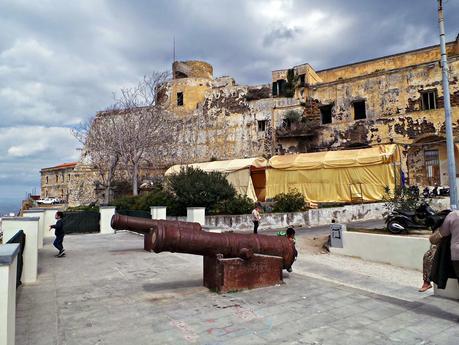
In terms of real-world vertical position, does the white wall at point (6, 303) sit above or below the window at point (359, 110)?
below

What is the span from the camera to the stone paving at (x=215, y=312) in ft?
13.4

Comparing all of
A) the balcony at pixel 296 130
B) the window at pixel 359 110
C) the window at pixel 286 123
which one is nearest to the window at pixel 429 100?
the window at pixel 359 110

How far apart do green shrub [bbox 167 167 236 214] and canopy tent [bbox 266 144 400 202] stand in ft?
17.8

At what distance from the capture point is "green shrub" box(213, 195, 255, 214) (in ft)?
54.7

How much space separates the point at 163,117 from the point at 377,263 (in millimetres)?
23042

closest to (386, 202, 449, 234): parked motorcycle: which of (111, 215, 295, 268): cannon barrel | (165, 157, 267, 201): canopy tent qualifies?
(111, 215, 295, 268): cannon barrel

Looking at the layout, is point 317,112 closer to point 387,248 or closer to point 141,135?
point 141,135

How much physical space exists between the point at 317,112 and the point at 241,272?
866 inches

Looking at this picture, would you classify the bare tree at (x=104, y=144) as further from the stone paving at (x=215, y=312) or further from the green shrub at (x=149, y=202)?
the stone paving at (x=215, y=312)

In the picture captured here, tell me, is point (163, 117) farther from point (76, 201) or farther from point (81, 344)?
point (81, 344)

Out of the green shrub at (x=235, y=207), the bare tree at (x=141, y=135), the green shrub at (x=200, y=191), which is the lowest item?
the green shrub at (x=235, y=207)

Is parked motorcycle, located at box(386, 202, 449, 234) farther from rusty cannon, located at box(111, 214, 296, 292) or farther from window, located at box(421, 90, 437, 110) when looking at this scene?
window, located at box(421, 90, 437, 110)

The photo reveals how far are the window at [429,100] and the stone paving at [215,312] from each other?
18.1m

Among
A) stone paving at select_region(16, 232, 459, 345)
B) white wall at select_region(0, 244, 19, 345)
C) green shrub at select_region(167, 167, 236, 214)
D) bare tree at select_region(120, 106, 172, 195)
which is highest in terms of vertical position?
bare tree at select_region(120, 106, 172, 195)
